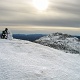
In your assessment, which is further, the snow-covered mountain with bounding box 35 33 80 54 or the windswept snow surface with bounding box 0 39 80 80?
the snow-covered mountain with bounding box 35 33 80 54

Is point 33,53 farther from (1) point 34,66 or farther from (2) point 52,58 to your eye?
(1) point 34,66

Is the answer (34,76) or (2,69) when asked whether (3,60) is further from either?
(34,76)

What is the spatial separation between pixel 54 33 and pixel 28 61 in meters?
89.2

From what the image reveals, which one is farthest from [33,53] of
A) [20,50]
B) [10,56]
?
[10,56]

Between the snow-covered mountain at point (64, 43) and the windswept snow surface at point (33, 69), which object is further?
the snow-covered mountain at point (64, 43)

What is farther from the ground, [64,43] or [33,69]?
[33,69]

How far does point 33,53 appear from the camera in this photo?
32.1 meters

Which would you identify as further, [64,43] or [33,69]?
[64,43]

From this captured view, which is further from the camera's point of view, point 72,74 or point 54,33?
point 54,33

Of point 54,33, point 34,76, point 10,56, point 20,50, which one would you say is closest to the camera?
point 34,76

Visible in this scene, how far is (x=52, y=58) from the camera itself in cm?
3098

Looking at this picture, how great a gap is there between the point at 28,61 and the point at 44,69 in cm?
325

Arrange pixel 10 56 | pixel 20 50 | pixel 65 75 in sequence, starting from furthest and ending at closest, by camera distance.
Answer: pixel 20 50 → pixel 10 56 → pixel 65 75

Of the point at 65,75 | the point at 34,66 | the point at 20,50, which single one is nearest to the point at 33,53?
the point at 20,50
